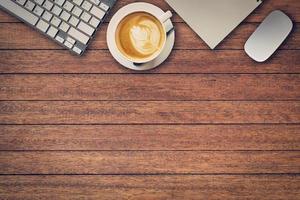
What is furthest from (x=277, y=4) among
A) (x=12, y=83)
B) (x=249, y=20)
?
(x=12, y=83)

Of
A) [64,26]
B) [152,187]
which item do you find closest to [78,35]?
[64,26]

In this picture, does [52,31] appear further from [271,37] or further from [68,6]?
[271,37]

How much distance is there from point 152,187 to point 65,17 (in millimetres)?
430

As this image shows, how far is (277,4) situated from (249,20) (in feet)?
0.24

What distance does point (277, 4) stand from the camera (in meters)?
1.12

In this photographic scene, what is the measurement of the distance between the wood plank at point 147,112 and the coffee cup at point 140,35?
114 millimetres

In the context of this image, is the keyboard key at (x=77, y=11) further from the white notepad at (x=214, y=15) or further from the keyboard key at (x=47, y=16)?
the white notepad at (x=214, y=15)

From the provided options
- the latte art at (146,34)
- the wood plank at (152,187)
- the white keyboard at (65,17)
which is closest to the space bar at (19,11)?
the white keyboard at (65,17)

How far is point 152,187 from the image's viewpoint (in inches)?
44.4

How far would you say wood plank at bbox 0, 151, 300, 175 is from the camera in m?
1.12

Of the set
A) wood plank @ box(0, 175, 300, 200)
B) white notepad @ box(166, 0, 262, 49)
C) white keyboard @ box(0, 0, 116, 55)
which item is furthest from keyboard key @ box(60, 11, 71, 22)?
wood plank @ box(0, 175, 300, 200)

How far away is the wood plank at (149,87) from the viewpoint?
1119mm

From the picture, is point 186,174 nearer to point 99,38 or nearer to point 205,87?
point 205,87

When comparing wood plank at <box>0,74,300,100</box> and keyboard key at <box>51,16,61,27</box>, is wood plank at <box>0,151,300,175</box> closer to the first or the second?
wood plank at <box>0,74,300,100</box>
